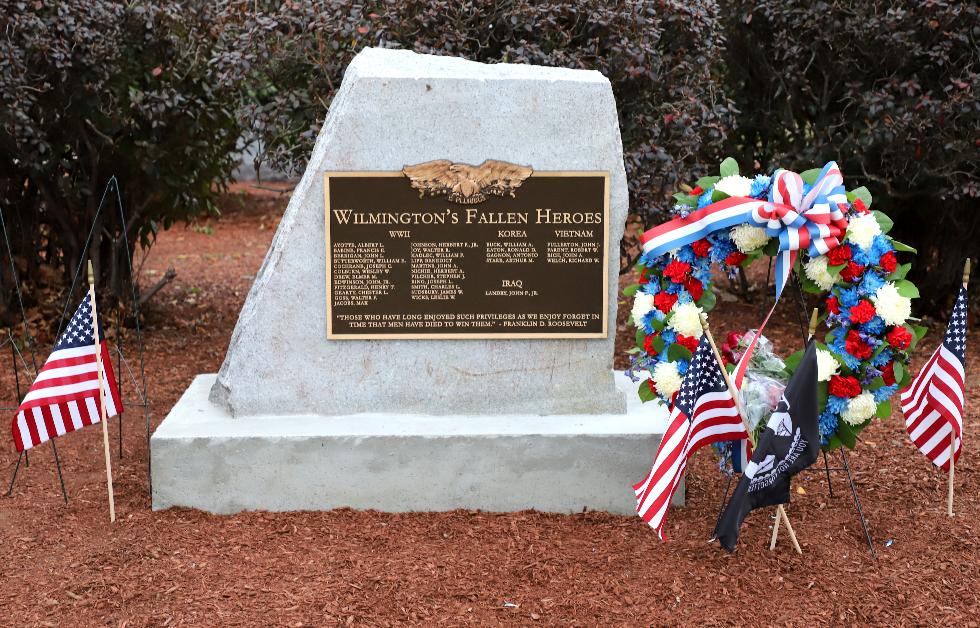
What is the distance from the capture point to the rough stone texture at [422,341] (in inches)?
212

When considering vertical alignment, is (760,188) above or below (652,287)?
above

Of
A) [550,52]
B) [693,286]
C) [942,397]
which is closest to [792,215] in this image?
[693,286]

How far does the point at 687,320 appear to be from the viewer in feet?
16.9

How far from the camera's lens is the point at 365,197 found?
5453 mm

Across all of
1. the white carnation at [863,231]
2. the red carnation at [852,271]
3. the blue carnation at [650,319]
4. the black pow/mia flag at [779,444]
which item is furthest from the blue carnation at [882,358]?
the blue carnation at [650,319]

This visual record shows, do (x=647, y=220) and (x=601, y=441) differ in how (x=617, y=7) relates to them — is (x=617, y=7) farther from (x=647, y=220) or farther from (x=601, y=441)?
(x=601, y=441)

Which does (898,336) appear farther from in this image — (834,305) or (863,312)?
(834,305)

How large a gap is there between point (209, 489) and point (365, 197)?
1653 mm

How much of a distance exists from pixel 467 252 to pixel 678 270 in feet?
3.53

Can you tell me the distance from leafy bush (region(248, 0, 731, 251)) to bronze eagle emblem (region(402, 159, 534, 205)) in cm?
198

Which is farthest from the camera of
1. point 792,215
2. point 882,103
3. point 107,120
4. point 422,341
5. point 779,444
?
point 882,103

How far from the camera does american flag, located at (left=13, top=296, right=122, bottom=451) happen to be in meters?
5.16

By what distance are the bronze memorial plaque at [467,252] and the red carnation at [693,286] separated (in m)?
0.51

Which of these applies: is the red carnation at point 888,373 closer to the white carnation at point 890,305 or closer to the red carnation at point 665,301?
the white carnation at point 890,305
